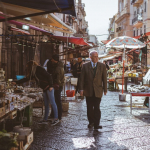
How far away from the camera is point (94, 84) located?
648cm

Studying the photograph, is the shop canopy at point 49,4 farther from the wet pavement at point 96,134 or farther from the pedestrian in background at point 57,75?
the wet pavement at point 96,134

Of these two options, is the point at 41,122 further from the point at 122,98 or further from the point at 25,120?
the point at 122,98

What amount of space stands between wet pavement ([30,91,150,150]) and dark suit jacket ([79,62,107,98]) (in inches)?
36.1

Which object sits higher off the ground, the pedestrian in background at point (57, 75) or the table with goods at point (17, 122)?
the pedestrian in background at point (57, 75)

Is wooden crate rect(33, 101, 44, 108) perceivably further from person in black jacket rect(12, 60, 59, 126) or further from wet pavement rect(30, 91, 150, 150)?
person in black jacket rect(12, 60, 59, 126)

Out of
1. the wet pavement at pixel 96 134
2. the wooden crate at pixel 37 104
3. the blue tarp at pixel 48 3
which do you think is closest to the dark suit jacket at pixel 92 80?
the wet pavement at pixel 96 134

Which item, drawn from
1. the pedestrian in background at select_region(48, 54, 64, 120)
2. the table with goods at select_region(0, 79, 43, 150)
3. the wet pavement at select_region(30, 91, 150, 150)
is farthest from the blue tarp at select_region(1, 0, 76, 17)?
the wet pavement at select_region(30, 91, 150, 150)

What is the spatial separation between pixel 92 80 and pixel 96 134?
1.27 meters

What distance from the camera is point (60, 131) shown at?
6348mm

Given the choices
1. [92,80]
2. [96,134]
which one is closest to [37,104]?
[92,80]

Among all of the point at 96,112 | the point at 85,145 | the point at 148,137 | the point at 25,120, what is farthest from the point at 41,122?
the point at 148,137

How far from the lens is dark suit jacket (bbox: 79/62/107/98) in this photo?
6469 millimetres

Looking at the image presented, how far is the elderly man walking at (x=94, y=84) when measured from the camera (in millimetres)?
6480

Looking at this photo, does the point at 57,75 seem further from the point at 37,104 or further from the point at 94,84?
the point at 37,104
